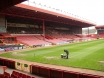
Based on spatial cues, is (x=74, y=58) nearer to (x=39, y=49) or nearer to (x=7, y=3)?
(x=7, y=3)

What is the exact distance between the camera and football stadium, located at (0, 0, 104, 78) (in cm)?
1269

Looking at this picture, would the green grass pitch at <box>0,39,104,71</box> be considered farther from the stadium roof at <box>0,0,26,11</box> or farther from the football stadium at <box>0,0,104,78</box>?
the stadium roof at <box>0,0,26,11</box>

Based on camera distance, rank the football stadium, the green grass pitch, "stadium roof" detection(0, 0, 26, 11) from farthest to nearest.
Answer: the green grass pitch, the football stadium, "stadium roof" detection(0, 0, 26, 11)

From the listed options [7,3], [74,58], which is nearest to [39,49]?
[74,58]

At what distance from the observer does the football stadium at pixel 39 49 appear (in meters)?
12.7

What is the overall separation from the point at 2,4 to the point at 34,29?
4412 centimetres

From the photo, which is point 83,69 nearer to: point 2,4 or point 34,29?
point 2,4

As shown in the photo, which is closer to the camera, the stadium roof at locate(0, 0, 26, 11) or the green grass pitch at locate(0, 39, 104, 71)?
the stadium roof at locate(0, 0, 26, 11)

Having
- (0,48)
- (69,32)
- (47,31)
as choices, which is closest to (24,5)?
(0,48)

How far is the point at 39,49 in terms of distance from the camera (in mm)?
33719

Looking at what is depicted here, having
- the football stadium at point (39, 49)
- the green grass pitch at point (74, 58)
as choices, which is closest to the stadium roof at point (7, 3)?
the football stadium at point (39, 49)

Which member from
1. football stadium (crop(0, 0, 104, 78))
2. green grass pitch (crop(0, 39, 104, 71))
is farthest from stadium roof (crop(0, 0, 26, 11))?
green grass pitch (crop(0, 39, 104, 71))

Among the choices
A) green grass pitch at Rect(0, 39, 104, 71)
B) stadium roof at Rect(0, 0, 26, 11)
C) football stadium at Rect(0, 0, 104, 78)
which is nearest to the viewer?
stadium roof at Rect(0, 0, 26, 11)

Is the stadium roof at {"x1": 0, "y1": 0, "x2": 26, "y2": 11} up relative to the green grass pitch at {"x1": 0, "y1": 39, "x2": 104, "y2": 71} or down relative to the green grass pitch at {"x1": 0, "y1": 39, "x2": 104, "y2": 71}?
up
